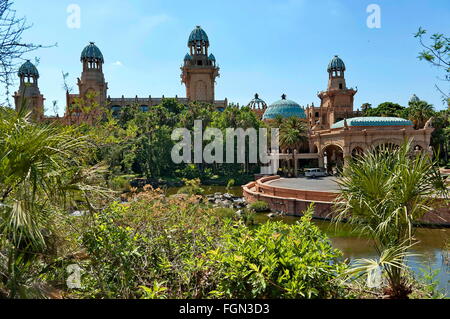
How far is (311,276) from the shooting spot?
3.82 m

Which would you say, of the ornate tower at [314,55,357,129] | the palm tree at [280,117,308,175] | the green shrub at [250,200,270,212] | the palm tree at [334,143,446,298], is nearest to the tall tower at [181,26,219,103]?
the ornate tower at [314,55,357,129]

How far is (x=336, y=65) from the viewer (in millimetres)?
60688

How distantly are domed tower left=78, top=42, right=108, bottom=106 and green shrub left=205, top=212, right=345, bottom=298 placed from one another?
57.0 metres

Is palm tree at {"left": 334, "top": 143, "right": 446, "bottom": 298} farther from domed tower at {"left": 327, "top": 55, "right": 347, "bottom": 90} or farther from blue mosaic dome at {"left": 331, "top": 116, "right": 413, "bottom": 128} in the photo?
domed tower at {"left": 327, "top": 55, "right": 347, "bottom": 90}

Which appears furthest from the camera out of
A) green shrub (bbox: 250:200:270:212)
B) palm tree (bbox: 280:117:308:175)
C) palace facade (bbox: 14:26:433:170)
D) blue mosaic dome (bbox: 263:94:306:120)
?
blue mosaic dome (bbox: 263:94:306:120)

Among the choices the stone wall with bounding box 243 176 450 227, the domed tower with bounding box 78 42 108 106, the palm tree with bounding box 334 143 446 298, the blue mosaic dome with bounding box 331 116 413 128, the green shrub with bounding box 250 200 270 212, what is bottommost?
the green shrub with bounding box 250 200 270 212

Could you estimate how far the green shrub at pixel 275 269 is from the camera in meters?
3.85

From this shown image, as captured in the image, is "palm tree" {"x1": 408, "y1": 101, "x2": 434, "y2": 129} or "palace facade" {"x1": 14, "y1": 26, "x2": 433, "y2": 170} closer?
"palm tree" {"x1": 408, "y1": 101, "x2": 434, "y2": 129}

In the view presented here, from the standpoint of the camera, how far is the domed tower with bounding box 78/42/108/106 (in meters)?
56.2

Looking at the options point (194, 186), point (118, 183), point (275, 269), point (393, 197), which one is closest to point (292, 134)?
point (118, 183)

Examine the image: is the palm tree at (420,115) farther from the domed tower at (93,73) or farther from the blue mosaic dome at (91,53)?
the blue mosaic dome at (91,53)
